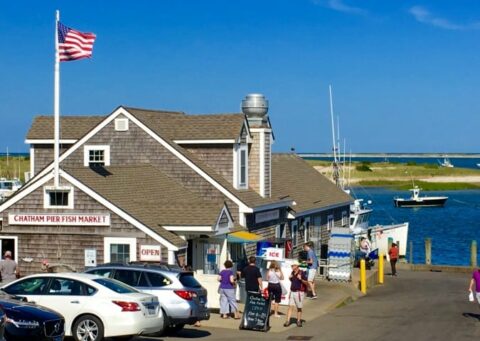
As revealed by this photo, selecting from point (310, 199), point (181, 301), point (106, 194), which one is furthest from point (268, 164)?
point (181, 301)

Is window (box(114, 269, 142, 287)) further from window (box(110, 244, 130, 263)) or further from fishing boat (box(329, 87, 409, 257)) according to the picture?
fishing boat (box(329, 87, 409, 257))

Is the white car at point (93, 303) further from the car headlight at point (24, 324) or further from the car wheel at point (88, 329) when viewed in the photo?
the car headlight at point (24, 324)

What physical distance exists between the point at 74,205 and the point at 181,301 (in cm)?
774

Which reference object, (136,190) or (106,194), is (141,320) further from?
(136,190)

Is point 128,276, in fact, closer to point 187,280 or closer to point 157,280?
point 157,280

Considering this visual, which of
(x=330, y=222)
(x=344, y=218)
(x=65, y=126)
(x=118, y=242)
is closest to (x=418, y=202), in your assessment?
(x=344, y=218)

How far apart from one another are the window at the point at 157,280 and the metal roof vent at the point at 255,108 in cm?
1596

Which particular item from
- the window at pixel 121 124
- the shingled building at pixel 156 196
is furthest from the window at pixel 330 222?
the window at pixel 121 124

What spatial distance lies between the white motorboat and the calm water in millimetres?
1931

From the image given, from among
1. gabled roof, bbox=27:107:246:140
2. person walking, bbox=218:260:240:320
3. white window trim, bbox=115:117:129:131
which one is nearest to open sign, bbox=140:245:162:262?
person walking, bbox=218:260:240:320

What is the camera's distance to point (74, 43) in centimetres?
2823

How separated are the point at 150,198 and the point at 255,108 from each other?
26.5 feet

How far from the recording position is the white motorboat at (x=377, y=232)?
2279 inches

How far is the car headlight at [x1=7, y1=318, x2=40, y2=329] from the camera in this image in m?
16.9
